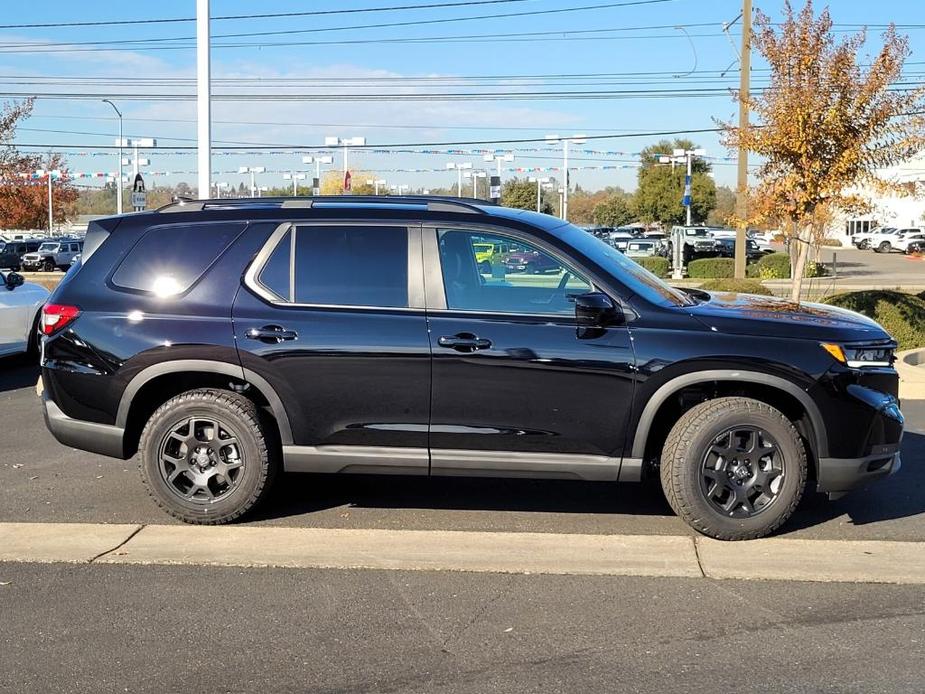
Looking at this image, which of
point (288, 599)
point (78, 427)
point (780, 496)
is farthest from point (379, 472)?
point (780, 496)

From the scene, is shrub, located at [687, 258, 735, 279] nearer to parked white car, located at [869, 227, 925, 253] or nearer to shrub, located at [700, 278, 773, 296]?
shrub, located at [700, 278, 773, 296]

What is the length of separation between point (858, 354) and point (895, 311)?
30.2 ft

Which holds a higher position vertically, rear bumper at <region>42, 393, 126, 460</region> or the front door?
the front door

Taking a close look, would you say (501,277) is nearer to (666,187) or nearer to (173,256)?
(173,256)

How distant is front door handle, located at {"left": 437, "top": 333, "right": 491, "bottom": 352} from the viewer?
5.74 metres

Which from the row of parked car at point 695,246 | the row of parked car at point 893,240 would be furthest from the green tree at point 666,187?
the row of parked car at point 695,246

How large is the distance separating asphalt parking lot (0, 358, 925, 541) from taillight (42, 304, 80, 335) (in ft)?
3.90

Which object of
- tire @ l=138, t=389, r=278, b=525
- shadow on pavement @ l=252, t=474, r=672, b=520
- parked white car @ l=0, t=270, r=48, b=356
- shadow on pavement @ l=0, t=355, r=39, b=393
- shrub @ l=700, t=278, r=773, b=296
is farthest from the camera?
shrub @ l=700, t=278, r=773, b=296

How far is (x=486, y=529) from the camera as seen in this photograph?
241 inches

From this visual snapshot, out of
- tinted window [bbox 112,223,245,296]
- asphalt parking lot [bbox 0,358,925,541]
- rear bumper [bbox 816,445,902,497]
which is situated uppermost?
tinted window [bbox 112,223,245,296]

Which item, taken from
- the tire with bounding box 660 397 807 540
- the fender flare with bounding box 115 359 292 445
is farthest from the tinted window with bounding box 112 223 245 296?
the tire with bounding box 660 397 807 540

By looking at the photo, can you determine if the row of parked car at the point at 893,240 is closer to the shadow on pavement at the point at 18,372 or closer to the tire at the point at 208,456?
the shadow on pavement at the point at 18,372

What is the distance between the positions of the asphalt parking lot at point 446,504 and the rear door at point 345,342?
61 centimetres

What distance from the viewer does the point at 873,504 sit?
21.8 ft
